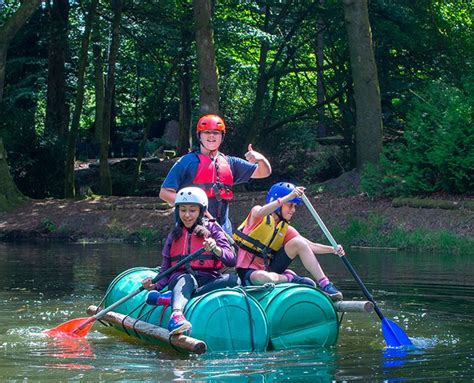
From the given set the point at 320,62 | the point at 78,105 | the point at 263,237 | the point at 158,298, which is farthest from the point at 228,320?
→ the point at 320,62

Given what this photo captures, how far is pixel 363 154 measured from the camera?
858 inches

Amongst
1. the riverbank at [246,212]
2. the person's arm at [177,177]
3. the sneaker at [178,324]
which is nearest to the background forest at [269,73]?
the riverbank at [246,212]

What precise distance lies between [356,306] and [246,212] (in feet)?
38.6

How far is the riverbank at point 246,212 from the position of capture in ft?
60.6

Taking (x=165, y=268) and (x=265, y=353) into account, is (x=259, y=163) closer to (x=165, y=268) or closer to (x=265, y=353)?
(x=165, y=268)

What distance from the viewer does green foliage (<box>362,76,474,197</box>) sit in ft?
63.7

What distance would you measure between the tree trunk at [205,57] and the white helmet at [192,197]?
11934 millimetres

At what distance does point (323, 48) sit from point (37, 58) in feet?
25.4

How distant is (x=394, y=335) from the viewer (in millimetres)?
9008

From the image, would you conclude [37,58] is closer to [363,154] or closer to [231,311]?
[363,154]

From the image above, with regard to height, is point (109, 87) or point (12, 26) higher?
point (12, 26)

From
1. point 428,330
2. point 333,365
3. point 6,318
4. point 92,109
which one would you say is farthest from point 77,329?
point 92,109

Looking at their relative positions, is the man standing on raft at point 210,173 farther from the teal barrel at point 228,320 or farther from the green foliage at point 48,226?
the green foliage at point 48,226

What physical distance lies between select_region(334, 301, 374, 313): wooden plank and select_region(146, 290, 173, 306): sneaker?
146cm
